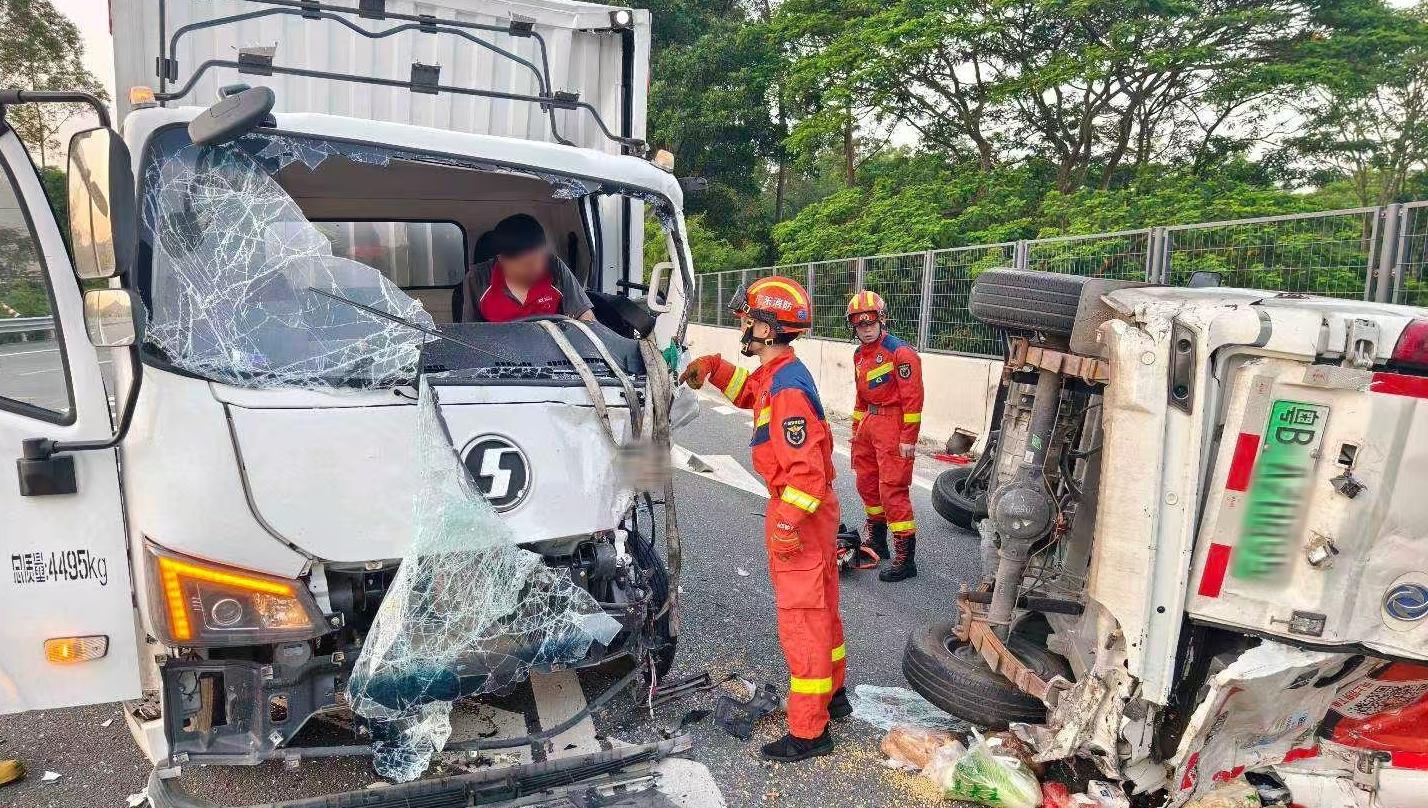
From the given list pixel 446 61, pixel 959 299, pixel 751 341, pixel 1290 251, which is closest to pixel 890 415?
pixel 751 341

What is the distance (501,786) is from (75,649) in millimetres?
1255

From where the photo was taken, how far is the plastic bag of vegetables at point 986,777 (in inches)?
109

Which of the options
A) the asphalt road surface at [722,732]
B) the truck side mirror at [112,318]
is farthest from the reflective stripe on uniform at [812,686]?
the truck side mirror at [112,318]

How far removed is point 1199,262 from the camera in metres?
7.19

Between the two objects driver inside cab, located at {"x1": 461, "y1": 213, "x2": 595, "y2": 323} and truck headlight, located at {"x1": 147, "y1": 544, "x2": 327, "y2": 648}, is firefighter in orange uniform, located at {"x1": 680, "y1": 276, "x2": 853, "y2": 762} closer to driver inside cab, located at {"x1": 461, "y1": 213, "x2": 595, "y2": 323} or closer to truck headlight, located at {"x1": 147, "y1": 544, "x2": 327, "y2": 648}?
driver inside cab, located at {"x1": 461, "y1": 213, "x2": 595, "y2": 323}

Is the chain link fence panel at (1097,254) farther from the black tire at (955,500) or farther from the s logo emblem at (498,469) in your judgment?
the s logo emblem at (498,469)

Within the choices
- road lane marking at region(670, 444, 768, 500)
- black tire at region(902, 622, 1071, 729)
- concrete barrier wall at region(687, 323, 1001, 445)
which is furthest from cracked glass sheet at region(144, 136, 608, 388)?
concrete barrier wall at region(687, 323, 1001, 445)

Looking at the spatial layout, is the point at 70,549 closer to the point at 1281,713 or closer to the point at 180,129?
the point at 180,129

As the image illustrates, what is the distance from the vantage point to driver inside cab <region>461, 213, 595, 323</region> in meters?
3.96

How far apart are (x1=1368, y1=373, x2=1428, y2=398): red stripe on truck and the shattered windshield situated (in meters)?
2.63

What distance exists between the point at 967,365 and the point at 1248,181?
8.75m

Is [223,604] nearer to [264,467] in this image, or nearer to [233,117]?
[264,467]

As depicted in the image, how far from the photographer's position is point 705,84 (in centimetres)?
2350

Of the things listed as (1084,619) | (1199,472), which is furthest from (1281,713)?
(1199,472)
